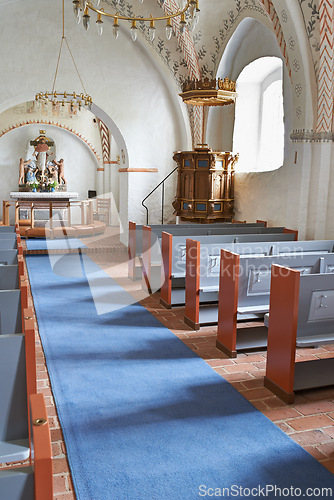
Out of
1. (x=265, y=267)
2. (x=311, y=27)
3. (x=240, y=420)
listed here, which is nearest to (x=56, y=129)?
(x=311, y=27)

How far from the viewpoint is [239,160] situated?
11.5 metres

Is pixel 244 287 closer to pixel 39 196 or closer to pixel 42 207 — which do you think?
pixel 42 207

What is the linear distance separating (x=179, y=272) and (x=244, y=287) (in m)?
1.78

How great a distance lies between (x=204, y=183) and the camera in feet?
34.5

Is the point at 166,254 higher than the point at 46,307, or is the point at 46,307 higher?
the point at 166,254

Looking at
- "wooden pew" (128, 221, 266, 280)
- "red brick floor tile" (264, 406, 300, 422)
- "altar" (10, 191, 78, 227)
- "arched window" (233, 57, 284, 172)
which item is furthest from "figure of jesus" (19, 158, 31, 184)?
"red brick floor tile" (264, 406, 300, 422)

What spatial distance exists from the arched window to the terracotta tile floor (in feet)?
20.6

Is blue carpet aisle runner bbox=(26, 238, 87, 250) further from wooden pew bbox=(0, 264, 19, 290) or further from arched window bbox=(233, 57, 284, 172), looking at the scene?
wooden pew bbox=(0, 264, 19, 290)

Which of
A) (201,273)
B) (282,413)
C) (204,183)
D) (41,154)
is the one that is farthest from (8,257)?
(41,154)

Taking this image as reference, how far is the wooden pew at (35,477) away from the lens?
1299mm

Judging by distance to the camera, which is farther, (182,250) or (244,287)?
(182,250)

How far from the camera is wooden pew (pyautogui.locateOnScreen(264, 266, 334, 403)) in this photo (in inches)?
158

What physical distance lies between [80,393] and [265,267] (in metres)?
2.35

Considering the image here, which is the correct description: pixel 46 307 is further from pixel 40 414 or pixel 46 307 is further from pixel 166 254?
pixel 40 414
